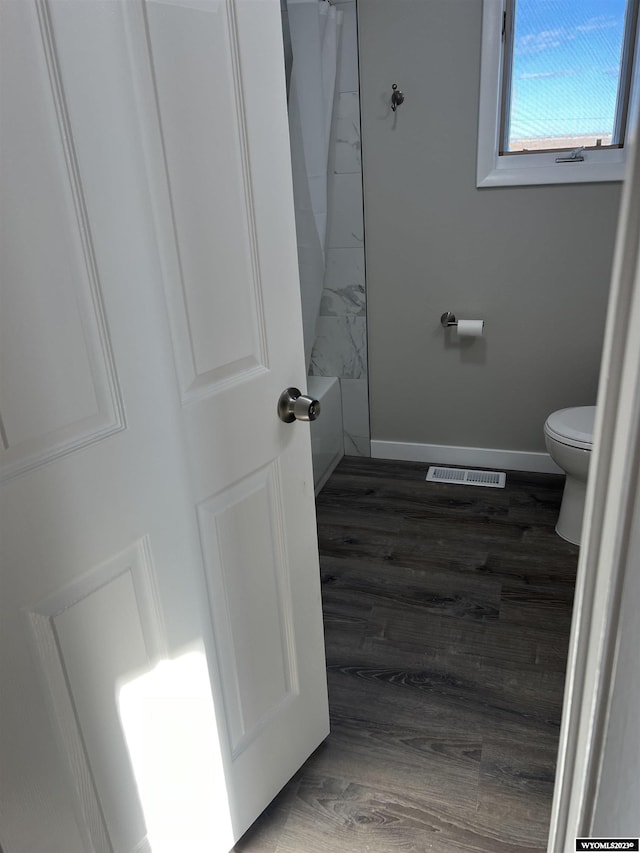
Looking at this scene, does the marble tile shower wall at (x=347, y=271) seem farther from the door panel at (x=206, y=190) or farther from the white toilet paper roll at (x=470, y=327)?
the door panel at (x=206, y=190)

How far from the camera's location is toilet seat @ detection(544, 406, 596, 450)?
6.91ft

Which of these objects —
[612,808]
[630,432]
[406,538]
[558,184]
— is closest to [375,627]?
[406,538]

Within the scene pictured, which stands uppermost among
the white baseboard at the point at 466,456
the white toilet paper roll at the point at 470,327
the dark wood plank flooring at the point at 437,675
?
the white toilet paper roll at the point at 470,327

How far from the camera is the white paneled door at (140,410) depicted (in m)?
0.74

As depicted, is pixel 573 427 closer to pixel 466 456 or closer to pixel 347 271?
pixel 466 456

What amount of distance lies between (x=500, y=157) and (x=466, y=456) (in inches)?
49.5

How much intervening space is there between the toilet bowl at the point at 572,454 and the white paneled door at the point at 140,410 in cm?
124

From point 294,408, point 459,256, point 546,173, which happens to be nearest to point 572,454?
point 459,256

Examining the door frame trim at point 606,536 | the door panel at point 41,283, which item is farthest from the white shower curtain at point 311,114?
the door frame trim at point 606,536

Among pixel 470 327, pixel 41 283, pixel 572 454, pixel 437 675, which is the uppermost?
pixel 41 283

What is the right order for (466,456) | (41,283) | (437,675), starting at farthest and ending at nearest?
(466,456) < (437,675) < (41,283)

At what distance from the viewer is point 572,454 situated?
83.8 inches

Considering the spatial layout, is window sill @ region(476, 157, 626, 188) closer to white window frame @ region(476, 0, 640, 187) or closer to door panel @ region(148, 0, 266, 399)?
white window frame @ region(476, 0, 640, 187)

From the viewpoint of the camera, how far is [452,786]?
1.42 meters
